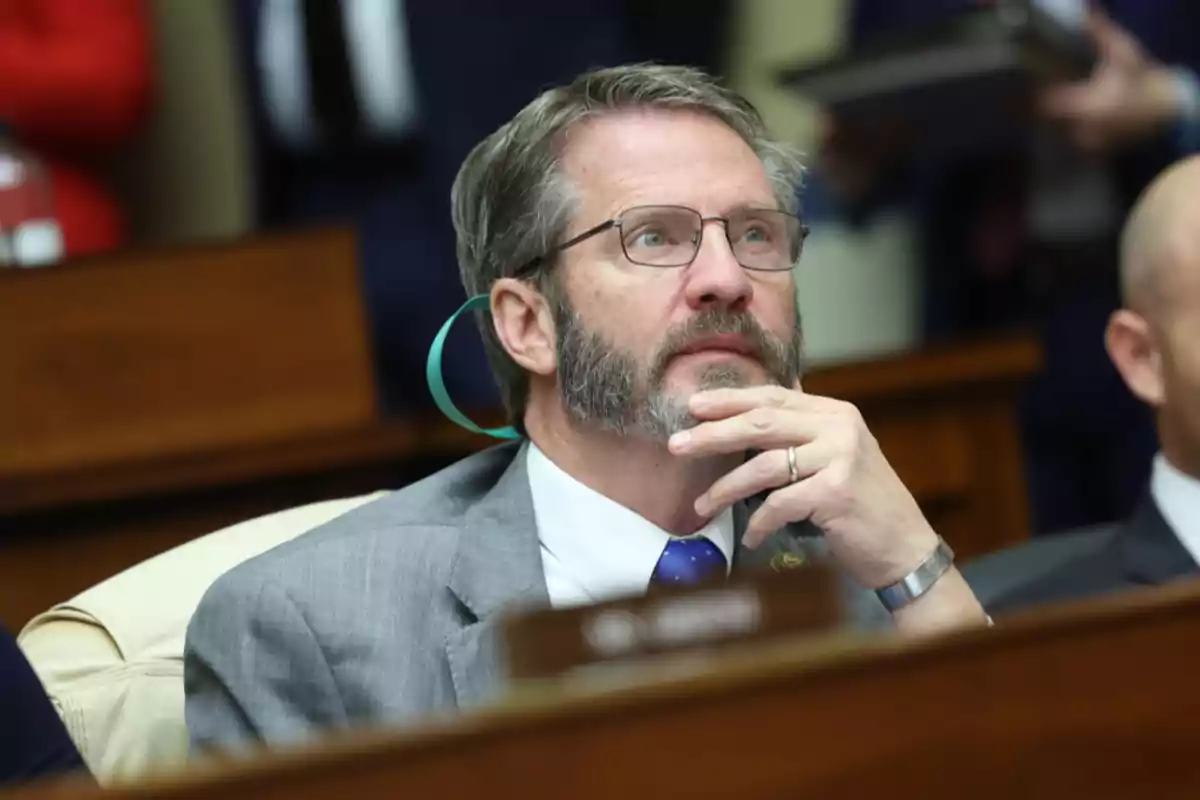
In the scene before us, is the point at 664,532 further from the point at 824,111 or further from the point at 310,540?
the point at 824,111

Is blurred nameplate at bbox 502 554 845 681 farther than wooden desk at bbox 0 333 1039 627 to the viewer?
No

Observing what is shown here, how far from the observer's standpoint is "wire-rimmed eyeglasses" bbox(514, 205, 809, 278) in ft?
5.37

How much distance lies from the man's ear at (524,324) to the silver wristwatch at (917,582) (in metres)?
0.37

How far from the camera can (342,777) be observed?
2.59 ft

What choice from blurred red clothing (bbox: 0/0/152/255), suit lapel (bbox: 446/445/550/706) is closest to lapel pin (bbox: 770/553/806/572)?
suit lapel (bbox: 446/445/550/706)

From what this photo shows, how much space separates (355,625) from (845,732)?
2.31 feet

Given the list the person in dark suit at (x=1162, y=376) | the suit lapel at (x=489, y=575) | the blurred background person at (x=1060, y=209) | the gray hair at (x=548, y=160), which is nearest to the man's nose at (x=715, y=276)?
the gray hair at (x=548, y=160)

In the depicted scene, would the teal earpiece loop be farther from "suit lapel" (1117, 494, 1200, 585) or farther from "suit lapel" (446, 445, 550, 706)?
"suit lapel" (1117, 494, 1200, 585)

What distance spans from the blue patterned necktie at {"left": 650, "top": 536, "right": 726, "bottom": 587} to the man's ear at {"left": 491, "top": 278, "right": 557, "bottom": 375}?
206 millimetres

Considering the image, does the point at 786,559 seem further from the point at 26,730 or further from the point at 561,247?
the point at 26,730

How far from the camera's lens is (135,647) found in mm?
1644

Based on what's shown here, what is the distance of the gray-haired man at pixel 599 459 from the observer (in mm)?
1491

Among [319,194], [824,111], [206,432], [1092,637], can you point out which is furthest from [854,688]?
[319,194]

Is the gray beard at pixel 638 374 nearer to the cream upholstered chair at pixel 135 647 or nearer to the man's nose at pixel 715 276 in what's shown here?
the man's nose at pixel 715 276
